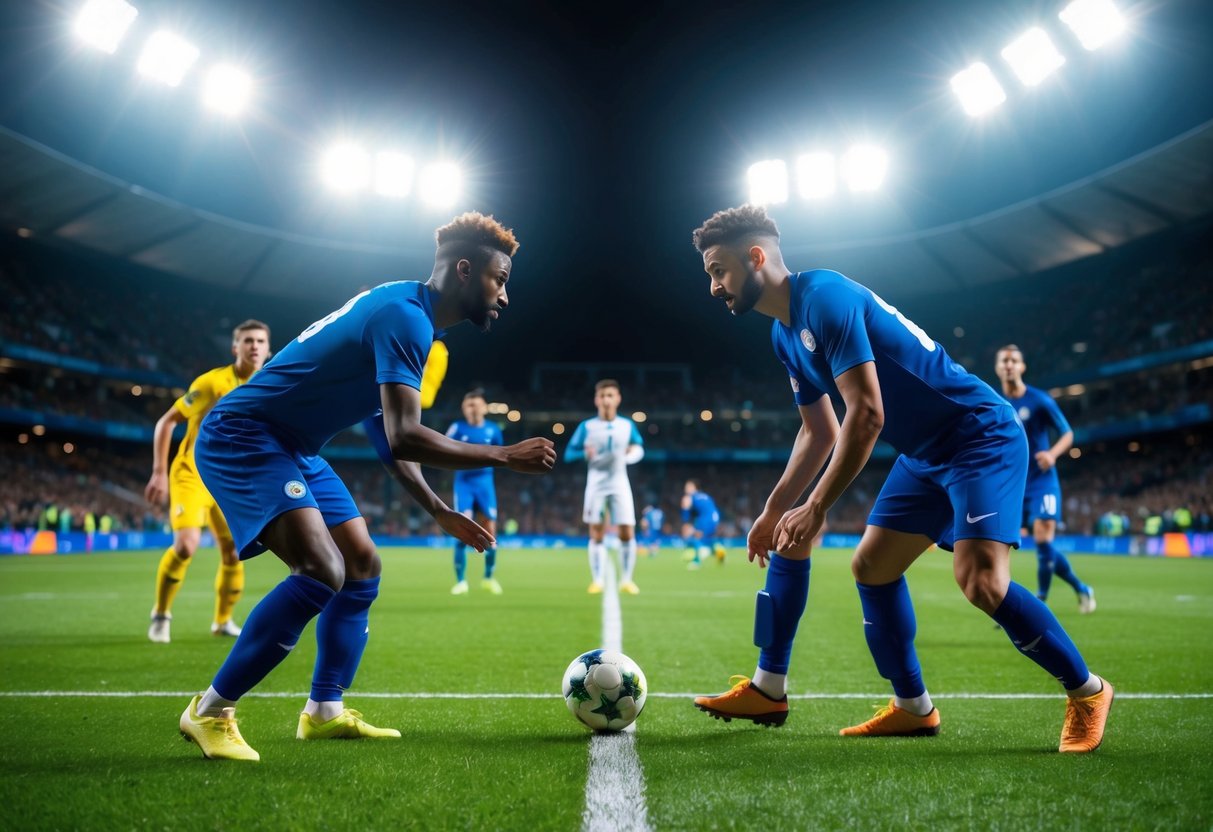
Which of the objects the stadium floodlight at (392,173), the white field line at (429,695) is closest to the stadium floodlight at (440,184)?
the stadium floodlight at (392,173)

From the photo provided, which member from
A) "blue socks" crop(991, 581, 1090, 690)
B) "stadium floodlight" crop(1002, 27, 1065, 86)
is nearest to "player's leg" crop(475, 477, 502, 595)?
"blue socks" crop(991, 581, 1090, 690)

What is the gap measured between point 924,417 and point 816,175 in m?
32.5

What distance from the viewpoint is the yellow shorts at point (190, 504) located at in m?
6.62

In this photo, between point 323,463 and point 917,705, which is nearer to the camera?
point 917,705

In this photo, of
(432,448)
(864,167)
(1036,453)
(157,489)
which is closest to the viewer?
(432,448)

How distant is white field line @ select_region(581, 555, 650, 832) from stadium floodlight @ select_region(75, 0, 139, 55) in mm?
25191

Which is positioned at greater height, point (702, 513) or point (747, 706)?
point (702, 513)

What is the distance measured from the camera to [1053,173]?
3045cm

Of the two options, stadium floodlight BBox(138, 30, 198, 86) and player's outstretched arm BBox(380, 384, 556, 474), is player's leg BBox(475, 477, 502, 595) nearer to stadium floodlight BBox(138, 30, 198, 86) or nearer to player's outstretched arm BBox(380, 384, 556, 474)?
player's outstretched arm BBox(380, 384, 556, 474)

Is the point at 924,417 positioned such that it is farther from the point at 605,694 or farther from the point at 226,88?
the point at 226,88

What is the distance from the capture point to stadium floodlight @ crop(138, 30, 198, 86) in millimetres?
24328

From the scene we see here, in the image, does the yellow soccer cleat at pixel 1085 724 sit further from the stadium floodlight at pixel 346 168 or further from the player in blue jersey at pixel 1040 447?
the stadium floodlight at pixel 346 168

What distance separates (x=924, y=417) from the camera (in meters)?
3.52

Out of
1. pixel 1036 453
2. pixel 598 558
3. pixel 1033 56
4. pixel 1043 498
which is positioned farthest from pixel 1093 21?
pixel 598 558
